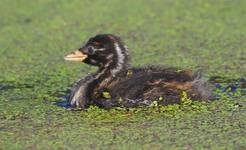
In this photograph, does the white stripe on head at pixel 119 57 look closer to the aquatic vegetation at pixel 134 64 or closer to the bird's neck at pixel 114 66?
the bird's neck at pixel 114 66

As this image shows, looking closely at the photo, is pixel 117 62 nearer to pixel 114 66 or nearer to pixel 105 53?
pixel 114 66

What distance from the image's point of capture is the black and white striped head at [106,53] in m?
9.54

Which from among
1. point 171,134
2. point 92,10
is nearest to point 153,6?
point 92,10

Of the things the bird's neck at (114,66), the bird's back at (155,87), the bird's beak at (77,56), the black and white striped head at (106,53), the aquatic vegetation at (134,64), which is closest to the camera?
the aquatic vegetation at (134,64)

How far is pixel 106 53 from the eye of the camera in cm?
960

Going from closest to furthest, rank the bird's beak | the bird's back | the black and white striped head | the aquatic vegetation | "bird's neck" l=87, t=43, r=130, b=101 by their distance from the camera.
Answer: the aquatic vegetation → the bird's back → "bird's neck" l=87, t=43, r=130, b=101 → the black and white striped head → the bird's beak

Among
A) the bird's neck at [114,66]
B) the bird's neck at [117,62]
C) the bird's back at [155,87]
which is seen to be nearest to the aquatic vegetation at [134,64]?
the bird's back at [155,87]

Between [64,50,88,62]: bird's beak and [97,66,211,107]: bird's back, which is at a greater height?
[64,50,88,62]: bird's beak

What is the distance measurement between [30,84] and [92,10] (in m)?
4.62

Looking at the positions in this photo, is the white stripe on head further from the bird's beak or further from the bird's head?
the bird's beak

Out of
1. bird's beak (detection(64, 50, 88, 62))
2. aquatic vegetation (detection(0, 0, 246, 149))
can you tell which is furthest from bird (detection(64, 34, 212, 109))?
aquatic vegetation (detection(0, 0, 246, 149))

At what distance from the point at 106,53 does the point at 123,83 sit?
0.59m

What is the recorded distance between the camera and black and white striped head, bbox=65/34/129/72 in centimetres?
954

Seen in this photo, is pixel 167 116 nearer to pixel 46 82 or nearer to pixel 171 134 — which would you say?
pixel 171 134
